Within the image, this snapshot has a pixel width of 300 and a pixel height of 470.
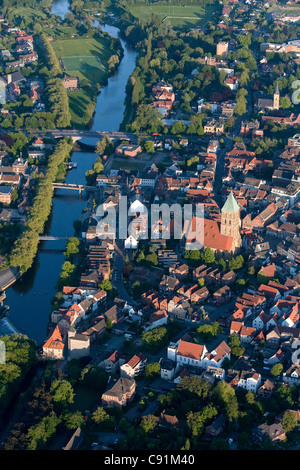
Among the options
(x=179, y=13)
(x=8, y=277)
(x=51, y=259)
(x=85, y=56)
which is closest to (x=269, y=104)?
(x=51, y=259)

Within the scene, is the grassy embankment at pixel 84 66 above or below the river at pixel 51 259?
above

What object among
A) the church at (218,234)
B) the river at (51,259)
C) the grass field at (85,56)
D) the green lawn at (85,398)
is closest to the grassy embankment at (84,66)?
the grass field at (85,56)

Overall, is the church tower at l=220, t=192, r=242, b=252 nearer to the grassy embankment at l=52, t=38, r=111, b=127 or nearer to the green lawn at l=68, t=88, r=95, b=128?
the green lawn at l=68, t=88, r=95, b=128

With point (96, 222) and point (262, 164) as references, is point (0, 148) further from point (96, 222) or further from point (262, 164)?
point (262, 164)

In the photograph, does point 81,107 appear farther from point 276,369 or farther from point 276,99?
point 276,369

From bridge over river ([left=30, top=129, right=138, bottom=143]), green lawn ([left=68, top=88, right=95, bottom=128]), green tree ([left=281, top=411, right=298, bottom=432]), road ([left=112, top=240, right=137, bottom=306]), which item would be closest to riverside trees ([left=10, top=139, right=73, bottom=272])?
bridge over river ([left=30, top=129, right=138, bottom=143])

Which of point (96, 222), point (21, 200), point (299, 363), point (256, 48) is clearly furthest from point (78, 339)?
point (256, 48)

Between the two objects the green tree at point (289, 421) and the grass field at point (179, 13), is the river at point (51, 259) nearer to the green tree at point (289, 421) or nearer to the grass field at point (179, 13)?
the green tree at point (289, 421)
